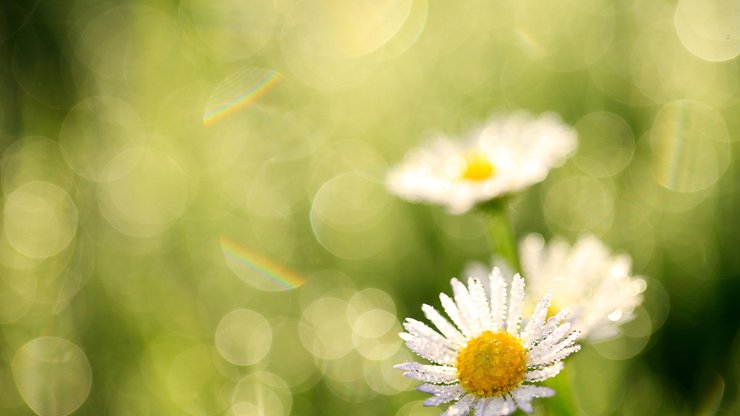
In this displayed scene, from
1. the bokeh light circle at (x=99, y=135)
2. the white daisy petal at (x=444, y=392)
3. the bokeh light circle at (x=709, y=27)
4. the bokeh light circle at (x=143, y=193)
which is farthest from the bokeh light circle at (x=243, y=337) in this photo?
the bokeh light circle at (x=709, y=27)

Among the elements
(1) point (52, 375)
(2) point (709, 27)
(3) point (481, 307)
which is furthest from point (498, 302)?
(2) point (709, 27)

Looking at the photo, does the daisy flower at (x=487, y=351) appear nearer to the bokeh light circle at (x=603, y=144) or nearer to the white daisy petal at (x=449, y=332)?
the white daisy petal at (x=449, y=332)

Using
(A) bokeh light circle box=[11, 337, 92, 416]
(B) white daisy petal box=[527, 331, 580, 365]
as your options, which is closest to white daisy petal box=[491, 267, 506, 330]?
(B) white daisy petal box=[527, 331, 580, 365]

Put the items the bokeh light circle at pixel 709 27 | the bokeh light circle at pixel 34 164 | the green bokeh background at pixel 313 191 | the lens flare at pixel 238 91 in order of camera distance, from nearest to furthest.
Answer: the green bokeh background at pixel 313 191
the bokeh light circle at pixel 709 27
the bokeh light circle at pixel 34 164
the lens flare at pixel 238 91

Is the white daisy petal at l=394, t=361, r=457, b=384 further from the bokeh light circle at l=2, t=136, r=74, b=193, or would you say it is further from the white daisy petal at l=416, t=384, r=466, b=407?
the bokeh light circle at l=2, t=136, r=74, b=193

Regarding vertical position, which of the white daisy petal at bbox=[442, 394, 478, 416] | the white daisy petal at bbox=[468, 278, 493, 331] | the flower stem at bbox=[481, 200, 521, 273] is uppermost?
the flower stem at bbox=[481, 200, 521, 273]

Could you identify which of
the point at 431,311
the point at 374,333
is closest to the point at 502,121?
the point at 374,333
